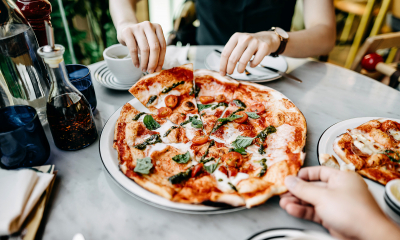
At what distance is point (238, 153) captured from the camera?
1.23 m

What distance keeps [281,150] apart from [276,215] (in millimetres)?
360

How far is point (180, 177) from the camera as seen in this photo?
1090 millimetres

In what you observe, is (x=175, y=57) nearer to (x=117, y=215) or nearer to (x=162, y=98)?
(x=162, y=98)

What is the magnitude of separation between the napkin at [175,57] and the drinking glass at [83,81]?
61cm

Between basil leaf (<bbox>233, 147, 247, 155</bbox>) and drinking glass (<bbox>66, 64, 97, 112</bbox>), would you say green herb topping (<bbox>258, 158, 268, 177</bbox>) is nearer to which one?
basil leaf (<bbox>233, 147, 247, 155</bbox>)

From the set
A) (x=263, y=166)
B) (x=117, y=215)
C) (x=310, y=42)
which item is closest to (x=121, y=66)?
(x=117, y=215)

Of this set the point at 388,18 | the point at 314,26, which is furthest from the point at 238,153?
the point at 388,18

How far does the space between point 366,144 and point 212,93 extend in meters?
0.98

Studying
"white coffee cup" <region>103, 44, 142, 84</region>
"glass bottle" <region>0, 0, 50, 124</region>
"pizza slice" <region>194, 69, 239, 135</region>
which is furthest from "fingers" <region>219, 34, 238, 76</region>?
"glass bottle" <region>0, 0, 50, 124</region>

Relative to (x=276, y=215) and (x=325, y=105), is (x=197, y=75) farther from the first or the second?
(x=276, y=215)

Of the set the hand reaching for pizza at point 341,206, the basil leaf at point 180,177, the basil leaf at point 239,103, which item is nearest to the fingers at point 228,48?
the basil leaf at point 239,103

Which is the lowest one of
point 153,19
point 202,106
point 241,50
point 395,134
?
point 153,19

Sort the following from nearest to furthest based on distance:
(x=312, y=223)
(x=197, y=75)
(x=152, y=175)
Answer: (x=312, y=223) → (x=152, y=175) → (x=197, y=75)

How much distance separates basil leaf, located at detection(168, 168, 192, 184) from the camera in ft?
3.51
